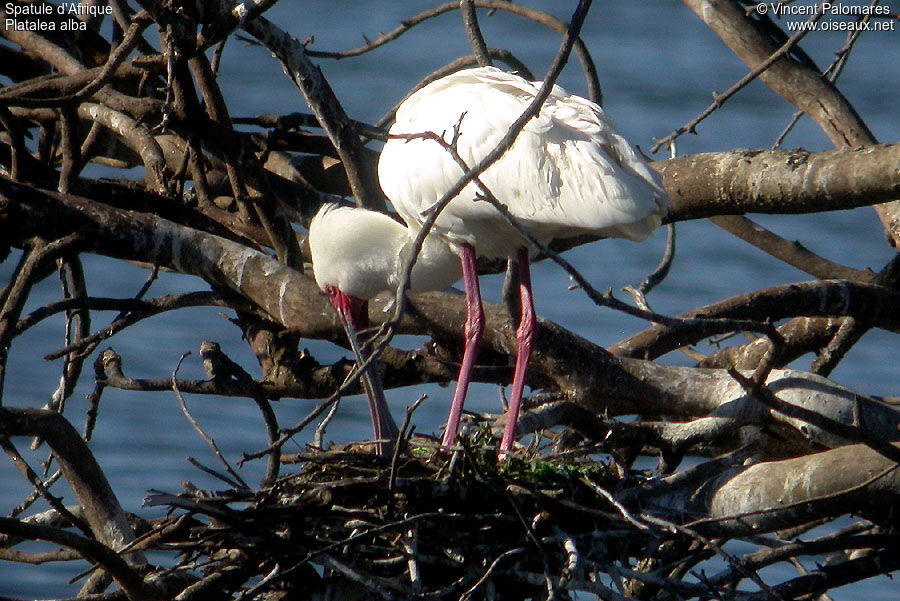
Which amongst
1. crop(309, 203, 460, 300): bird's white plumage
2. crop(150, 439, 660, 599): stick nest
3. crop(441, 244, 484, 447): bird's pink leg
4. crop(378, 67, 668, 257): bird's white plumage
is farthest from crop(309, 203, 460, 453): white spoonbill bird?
crop(150, 439, 660, 599): stick nest

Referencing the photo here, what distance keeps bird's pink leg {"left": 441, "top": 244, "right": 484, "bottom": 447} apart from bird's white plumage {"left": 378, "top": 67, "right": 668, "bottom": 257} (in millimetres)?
96

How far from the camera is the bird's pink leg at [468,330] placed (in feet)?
17.2

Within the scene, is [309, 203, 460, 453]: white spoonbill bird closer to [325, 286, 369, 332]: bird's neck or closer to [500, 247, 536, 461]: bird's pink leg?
[325, 286, 369, 332]: bird's neck

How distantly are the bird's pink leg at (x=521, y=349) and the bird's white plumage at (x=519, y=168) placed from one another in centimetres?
12

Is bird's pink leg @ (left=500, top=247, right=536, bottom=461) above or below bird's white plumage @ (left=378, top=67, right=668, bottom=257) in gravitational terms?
below

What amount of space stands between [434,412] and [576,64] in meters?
5.07

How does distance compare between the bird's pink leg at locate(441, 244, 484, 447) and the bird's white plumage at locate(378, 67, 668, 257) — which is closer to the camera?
the bird's white plumage at locate(378, 67, 668, 257)

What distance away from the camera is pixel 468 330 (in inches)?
217

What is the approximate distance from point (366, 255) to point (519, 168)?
1185 mm

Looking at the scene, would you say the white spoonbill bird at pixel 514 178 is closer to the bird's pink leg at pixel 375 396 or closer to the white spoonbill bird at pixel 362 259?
the white spoonbill bird at pixel 362 259

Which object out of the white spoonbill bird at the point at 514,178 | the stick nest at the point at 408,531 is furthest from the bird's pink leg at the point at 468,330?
the stick nest at the point at 408,531

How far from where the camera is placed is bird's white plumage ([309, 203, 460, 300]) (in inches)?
232

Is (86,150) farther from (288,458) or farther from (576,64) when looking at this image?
(576,64)

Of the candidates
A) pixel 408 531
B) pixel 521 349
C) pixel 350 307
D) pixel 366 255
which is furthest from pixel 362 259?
pixel 408 531
